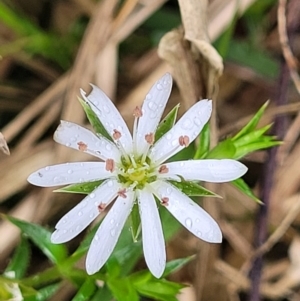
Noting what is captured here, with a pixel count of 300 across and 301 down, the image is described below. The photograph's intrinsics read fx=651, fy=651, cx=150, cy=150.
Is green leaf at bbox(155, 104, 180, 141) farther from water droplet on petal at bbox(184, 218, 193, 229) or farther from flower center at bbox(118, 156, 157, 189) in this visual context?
water droplet on petal at bbox(184, 218, 193, 229)

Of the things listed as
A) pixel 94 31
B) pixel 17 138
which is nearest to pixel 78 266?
pixel 17 138

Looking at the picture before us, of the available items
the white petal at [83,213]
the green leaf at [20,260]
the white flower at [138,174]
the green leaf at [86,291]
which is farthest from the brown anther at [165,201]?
the green leaf at [20,260]

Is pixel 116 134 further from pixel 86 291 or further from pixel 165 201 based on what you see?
pixel 86 291

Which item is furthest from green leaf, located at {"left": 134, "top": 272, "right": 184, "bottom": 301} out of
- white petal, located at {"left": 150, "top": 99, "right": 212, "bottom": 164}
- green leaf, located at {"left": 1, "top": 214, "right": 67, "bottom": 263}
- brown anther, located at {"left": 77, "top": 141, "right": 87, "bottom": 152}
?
brown anther, located at {"left": 77, "top": 141, "right": 87, "bottom": 152}

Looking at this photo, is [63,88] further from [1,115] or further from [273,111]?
[273,111]

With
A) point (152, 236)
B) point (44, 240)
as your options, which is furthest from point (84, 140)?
point (44, 240)

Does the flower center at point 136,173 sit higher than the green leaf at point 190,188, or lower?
higher

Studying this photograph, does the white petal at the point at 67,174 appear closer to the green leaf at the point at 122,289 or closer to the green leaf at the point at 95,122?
the green leaf at the point at 95,122
